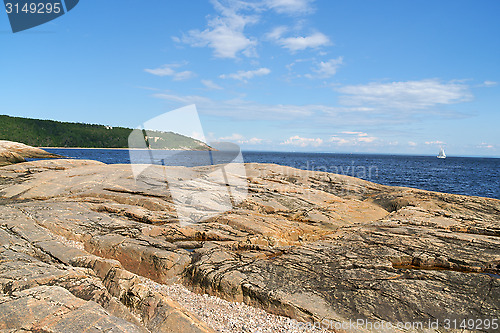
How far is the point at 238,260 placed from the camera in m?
9.03

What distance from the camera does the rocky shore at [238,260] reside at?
573 cm

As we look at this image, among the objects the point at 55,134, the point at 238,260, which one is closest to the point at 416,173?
the point at 238,260

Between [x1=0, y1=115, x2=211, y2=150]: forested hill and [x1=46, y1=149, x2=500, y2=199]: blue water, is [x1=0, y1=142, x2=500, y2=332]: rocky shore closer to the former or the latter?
[x1=46, y1=149, x2=500, y2=199]: blue water

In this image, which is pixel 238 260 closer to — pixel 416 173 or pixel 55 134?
pixel 416 173

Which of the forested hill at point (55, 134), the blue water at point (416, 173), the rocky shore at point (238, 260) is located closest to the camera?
the rocky shore at point (238, 260)

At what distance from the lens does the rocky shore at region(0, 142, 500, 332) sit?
5.73 meters

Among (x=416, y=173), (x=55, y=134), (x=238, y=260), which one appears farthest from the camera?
(x=55, y=134)

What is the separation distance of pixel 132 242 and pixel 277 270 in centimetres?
532

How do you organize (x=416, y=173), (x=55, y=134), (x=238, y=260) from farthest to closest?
(x=55, y=134) < (x=416, y=173) < (x=238, y=260)

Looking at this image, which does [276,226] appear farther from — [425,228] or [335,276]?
[425,228]

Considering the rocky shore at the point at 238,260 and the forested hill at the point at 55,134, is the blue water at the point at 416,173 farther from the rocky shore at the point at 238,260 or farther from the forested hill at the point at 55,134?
the forested hill at the point at 55,134

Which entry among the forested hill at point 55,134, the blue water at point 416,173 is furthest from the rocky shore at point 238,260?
the forested hill at point 55,134

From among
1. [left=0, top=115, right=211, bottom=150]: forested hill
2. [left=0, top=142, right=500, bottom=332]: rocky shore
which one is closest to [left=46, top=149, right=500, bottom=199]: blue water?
[left=0, top=142, right=500, bottom=332]: rocky shore

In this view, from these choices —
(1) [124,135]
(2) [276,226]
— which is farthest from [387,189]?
(1) [124,135]
